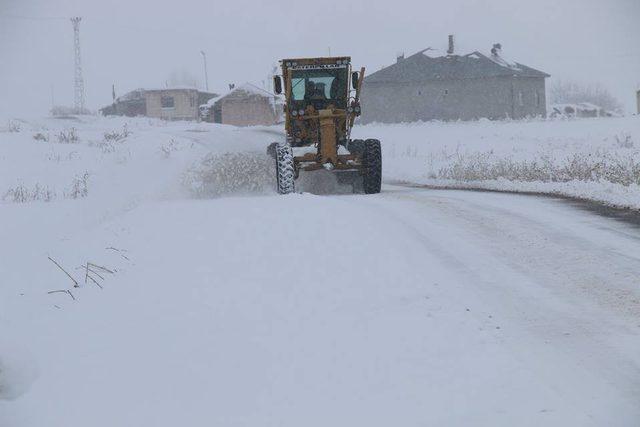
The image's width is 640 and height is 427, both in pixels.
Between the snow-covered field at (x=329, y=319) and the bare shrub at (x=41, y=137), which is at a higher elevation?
the bare shrub at (x=41, y=137)

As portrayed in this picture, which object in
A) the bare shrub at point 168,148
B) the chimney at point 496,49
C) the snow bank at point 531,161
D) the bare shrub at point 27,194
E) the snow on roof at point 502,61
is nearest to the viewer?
the snow bank at point 531,161

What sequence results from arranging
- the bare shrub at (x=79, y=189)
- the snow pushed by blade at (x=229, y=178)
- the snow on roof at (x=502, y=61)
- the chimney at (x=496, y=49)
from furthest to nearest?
the chimney at (x=496, y=49), the snow on roof at (x=502, y=61), the bare shrub at (x=79, y=189), the snow pushed by blade at (x=229, y=178)

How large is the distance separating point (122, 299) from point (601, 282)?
4213 mm

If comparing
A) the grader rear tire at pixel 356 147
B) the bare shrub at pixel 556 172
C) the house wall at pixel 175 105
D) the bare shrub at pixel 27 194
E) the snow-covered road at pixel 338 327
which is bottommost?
the snow-covered road at pixel 338 327

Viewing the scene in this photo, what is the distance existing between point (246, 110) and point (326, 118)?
53.1 m

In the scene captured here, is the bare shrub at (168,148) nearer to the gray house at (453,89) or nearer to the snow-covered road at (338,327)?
the snow-covered road at (338,327)

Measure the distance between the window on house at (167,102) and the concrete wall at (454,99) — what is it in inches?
1092

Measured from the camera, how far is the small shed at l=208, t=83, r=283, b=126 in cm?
6562

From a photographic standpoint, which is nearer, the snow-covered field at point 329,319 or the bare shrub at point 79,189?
the snow-covered field at point 329,319

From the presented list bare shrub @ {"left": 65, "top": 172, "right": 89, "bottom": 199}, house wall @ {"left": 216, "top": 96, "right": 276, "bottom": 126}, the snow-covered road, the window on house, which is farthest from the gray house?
the snow-covered road

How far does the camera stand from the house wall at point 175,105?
263ft

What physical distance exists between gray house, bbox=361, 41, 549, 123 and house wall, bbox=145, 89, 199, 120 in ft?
88.1

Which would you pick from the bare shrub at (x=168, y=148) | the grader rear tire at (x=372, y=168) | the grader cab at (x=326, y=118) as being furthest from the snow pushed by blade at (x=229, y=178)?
the grader rear tire at (x=372, y=168)

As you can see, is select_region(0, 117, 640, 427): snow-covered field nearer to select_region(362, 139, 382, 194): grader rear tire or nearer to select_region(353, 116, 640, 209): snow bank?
select_region(353, 116, 640, 209): snow bank
